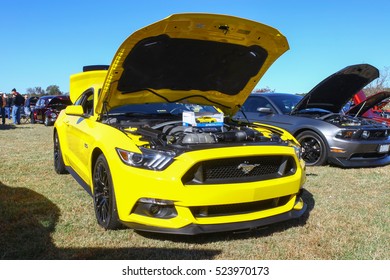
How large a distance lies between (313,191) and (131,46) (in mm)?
3077

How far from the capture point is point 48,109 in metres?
17.1

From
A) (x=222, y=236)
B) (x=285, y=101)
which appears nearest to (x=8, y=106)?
(x=285, y=101)

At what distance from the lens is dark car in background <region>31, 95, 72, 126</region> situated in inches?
659

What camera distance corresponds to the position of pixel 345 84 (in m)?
7.04

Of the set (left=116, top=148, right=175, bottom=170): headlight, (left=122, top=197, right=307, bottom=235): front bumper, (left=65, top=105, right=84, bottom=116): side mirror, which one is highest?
(left=65, top=105, right=84, bottom=116): side mirror

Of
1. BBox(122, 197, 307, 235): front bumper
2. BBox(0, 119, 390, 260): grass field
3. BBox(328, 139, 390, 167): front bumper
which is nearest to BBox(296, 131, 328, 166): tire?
BBox(328, 139, 390, 167): front bumper

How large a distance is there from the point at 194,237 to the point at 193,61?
7.12 feet

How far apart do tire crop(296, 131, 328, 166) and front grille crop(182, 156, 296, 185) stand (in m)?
3.35

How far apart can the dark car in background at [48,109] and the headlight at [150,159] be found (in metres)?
14.2

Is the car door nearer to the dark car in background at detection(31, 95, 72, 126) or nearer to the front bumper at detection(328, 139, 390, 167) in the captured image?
the front bumper at detection(328, 139, 390, 167)

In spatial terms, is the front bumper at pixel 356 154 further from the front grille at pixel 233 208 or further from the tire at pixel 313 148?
the front grille at pixel 233 208

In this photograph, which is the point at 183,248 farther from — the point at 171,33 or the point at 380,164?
the point at 380,164

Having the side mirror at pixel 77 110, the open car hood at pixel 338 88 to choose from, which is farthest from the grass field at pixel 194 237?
the open car hood at pixel 338 88

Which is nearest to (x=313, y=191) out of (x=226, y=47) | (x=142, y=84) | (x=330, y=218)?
(x=330, y=218)
